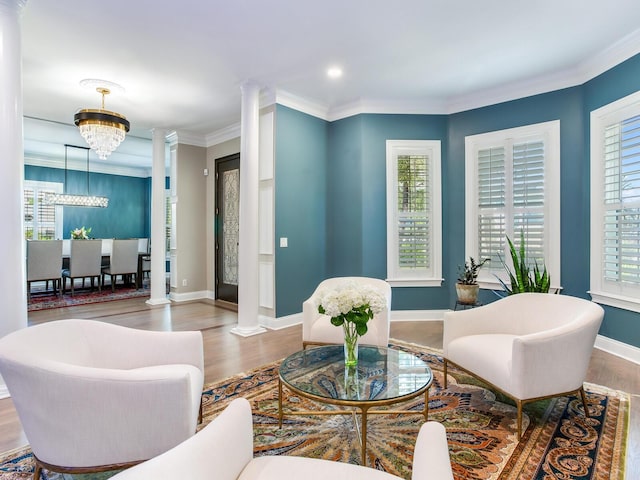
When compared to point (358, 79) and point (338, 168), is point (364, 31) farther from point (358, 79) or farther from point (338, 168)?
point (338, 168)

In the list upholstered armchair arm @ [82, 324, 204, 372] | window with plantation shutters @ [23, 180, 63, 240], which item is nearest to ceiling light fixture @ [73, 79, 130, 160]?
upholstered armchair arm @ [82, 324, 204, 372]

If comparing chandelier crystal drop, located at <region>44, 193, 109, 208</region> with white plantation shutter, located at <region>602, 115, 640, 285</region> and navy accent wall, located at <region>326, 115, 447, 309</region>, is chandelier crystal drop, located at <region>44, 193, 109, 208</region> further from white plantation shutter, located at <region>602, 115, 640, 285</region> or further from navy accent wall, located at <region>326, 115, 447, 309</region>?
white plantation shutter, located at <region>602, 115, 640, 285</region>

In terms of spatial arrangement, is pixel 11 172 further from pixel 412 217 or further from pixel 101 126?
pixel 412 217

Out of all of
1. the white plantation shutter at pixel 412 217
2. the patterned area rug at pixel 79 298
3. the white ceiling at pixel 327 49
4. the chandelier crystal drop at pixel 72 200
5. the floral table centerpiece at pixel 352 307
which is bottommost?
the patterned area rug at pixel 79 298

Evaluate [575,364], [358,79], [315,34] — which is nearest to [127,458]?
[575,364]

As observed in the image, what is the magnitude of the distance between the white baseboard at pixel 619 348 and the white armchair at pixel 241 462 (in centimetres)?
318

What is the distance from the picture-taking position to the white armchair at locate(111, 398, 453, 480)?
82 centimetres

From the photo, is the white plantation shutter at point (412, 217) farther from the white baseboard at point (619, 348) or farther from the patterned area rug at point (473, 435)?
the patterned area rug at point (473, 435)

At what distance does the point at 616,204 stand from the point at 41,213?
1081cm

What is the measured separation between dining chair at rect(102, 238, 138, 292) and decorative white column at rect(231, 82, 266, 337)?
155 inches

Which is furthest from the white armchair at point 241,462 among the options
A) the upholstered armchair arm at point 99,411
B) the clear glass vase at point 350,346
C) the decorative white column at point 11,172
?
the decorative white column at point 11,172

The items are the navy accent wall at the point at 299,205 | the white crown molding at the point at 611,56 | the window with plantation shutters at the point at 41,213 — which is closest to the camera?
the white crown molding at the point at 611,56

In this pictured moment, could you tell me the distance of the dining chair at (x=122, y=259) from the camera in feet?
22.4

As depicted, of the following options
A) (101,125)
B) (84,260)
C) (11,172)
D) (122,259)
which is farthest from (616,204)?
(84,260)
